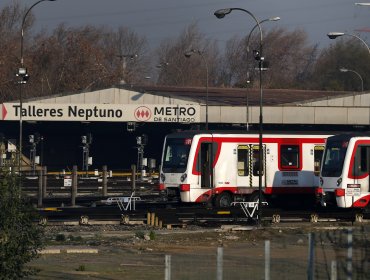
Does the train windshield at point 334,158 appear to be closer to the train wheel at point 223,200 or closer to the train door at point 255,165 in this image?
the train door at point 255,165

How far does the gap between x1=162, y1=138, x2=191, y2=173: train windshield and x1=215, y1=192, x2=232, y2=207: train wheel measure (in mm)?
1869

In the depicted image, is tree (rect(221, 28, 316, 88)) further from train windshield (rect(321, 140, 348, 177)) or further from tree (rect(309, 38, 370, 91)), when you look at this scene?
train windshield (rect(321, 140, 348, 177))

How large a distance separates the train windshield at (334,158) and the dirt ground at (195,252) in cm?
384

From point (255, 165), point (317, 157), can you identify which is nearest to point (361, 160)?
point (317, 157)

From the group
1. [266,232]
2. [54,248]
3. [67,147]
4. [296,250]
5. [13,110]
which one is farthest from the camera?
[67,147]

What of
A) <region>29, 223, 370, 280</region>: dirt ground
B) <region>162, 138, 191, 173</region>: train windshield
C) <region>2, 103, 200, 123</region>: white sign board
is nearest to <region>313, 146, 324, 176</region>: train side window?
<region>162, 138, 191, 173</region>: train windshield

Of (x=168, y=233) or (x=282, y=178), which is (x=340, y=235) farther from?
(x=282, y=178)

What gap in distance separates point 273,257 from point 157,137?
68.3 meters

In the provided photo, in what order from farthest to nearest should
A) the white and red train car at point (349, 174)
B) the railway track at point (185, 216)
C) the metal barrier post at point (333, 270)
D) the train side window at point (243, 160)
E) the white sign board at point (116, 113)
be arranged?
the white sign board at point (116, 113) → the train side window at point (243, 160) → the white and red train car at point (349, 174) → the railway track at point (185, 216) → the metal barrier post at point (333, 270)

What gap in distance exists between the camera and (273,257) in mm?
18750

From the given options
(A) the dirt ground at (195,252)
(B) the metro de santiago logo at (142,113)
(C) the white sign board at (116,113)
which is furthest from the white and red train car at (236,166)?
(B) the metro de santiago logo at (142,113)

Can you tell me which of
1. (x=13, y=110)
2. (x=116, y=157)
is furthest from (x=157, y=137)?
(x=13, y=110)

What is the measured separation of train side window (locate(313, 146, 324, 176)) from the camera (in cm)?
4462

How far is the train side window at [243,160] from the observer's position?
43.5m
